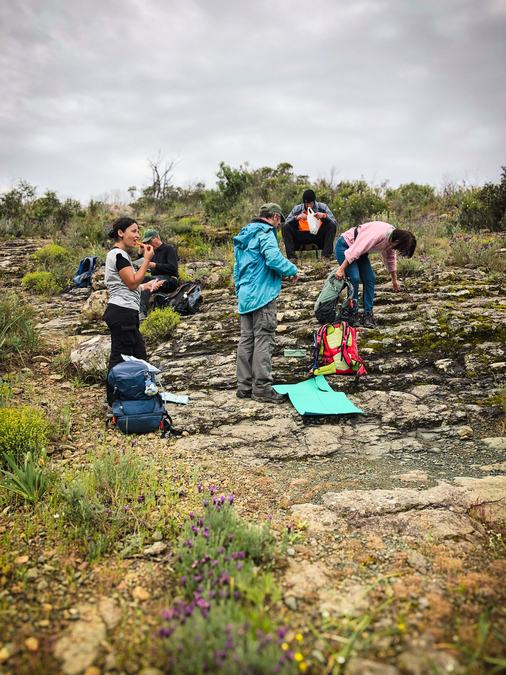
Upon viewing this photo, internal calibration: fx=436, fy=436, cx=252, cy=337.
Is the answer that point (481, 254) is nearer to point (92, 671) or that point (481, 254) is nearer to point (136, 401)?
point (136, 401)

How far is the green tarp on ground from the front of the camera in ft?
14.5

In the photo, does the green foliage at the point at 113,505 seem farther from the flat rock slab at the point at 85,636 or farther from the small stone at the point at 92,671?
the small stone at the point at 92,671

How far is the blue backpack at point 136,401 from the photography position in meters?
3.98

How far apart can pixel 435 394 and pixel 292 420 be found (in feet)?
5.40

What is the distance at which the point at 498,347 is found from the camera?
543 centimetres

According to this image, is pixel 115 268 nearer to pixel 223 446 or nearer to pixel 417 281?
pixel 223 446

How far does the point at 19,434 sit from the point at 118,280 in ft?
5.29

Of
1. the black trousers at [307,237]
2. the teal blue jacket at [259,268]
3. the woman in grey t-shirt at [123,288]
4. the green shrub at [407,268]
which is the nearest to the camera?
the woman in grey t-shirt at [123,288]

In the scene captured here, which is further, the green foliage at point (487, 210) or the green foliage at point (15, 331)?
the green foliage at point (487, 210)

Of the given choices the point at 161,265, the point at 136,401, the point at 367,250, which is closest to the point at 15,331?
the point at 161,265

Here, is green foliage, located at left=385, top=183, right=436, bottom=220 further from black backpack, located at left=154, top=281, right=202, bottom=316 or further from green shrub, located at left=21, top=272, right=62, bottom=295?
green shrub, located at left=21, top=272, right=62, bottom=295

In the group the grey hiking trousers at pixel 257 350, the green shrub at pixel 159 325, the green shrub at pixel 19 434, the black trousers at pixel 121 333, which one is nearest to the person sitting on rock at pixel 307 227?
the green shrub at pixel 159 325

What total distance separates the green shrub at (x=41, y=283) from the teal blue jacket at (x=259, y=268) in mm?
6190

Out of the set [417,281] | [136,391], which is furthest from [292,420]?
[417,281]
